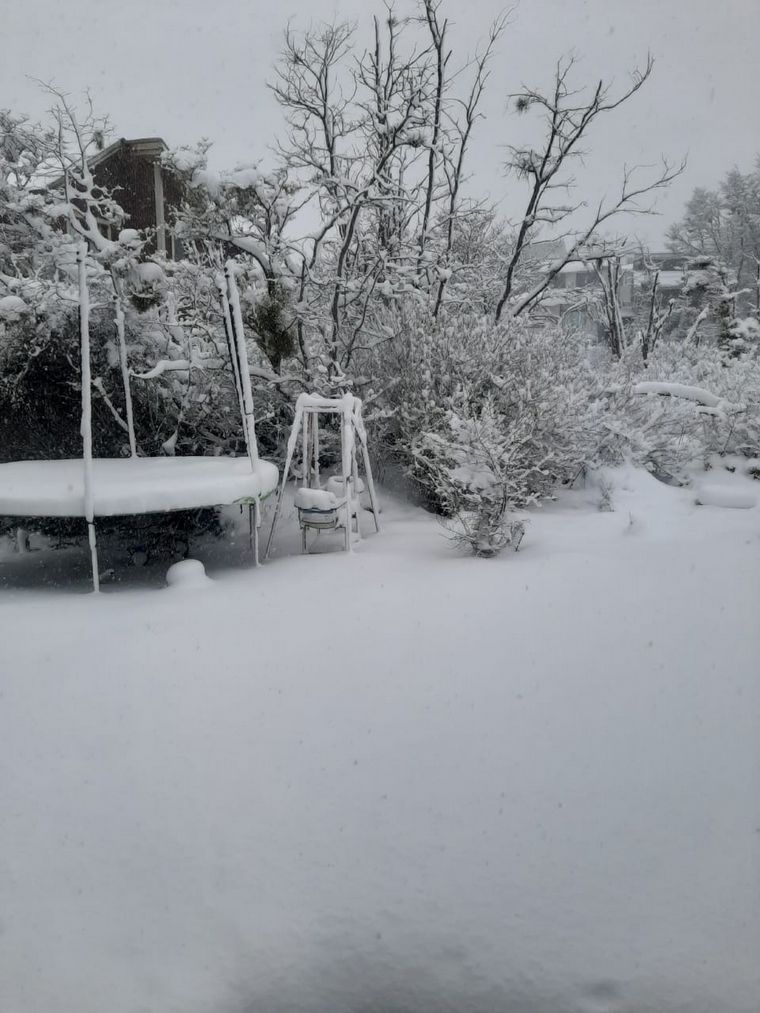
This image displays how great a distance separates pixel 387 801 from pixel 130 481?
2998 millimetres

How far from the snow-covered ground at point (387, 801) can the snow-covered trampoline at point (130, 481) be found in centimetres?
62

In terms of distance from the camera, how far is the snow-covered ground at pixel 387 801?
194cm

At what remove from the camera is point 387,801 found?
2.46m

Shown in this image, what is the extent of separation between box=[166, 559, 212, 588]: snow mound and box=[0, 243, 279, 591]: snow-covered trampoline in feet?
1.22

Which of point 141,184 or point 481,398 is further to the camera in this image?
point 141,184

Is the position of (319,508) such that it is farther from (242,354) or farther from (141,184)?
(141,184)

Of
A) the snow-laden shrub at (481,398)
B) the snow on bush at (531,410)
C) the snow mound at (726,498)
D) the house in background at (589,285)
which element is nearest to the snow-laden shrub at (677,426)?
the snow on bush at (531,410)

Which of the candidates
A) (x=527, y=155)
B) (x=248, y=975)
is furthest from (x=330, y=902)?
(x=527, y=155)

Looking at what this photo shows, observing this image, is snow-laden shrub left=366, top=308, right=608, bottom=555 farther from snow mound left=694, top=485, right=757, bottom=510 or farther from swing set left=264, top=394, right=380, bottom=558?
snow mound left=694, top=485, right=757, bottom=510

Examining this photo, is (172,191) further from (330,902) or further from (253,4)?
(330,902)

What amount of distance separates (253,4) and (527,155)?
4.48 m

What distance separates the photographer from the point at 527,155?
8156 mm

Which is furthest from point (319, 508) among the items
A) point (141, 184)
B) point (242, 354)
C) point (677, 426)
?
point (141, 184)

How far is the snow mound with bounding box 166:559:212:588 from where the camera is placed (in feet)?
14.4
